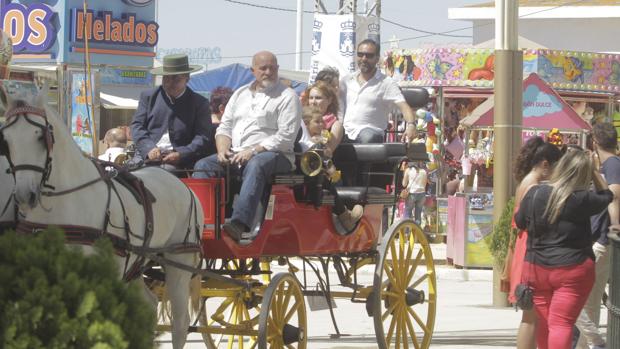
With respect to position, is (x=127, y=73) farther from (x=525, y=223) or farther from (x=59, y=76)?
(x=525, y=223)

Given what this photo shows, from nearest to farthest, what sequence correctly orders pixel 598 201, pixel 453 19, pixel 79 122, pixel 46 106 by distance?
pixel 46 106
pixel 598 201
pixel 79 122
pixel 453 19

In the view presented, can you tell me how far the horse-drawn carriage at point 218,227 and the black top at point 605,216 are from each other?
1404 mm

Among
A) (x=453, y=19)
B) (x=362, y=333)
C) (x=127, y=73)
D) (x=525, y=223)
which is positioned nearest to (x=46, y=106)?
(x=525, y=223)

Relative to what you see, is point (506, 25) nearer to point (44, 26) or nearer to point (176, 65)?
point (176, 65)

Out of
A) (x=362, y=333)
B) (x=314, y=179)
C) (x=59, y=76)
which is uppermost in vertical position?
(x=59, y=76)

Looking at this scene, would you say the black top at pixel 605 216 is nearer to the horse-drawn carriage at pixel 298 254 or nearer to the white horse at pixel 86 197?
the horse-drawn carriage at pixel 298 254

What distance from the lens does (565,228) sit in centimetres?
845

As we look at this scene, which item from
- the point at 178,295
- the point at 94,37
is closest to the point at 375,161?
the point at 178,295

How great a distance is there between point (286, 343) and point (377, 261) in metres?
1.59

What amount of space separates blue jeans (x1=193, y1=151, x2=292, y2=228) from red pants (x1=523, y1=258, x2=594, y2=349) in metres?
1.92

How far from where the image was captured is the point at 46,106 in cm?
689

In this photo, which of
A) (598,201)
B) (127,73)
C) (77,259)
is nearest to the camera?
(77,259)

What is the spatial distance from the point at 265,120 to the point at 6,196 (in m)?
2.74

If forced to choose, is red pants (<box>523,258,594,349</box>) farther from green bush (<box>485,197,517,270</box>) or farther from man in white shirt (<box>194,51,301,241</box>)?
green bush (<box>485,197,517,270</box>)
